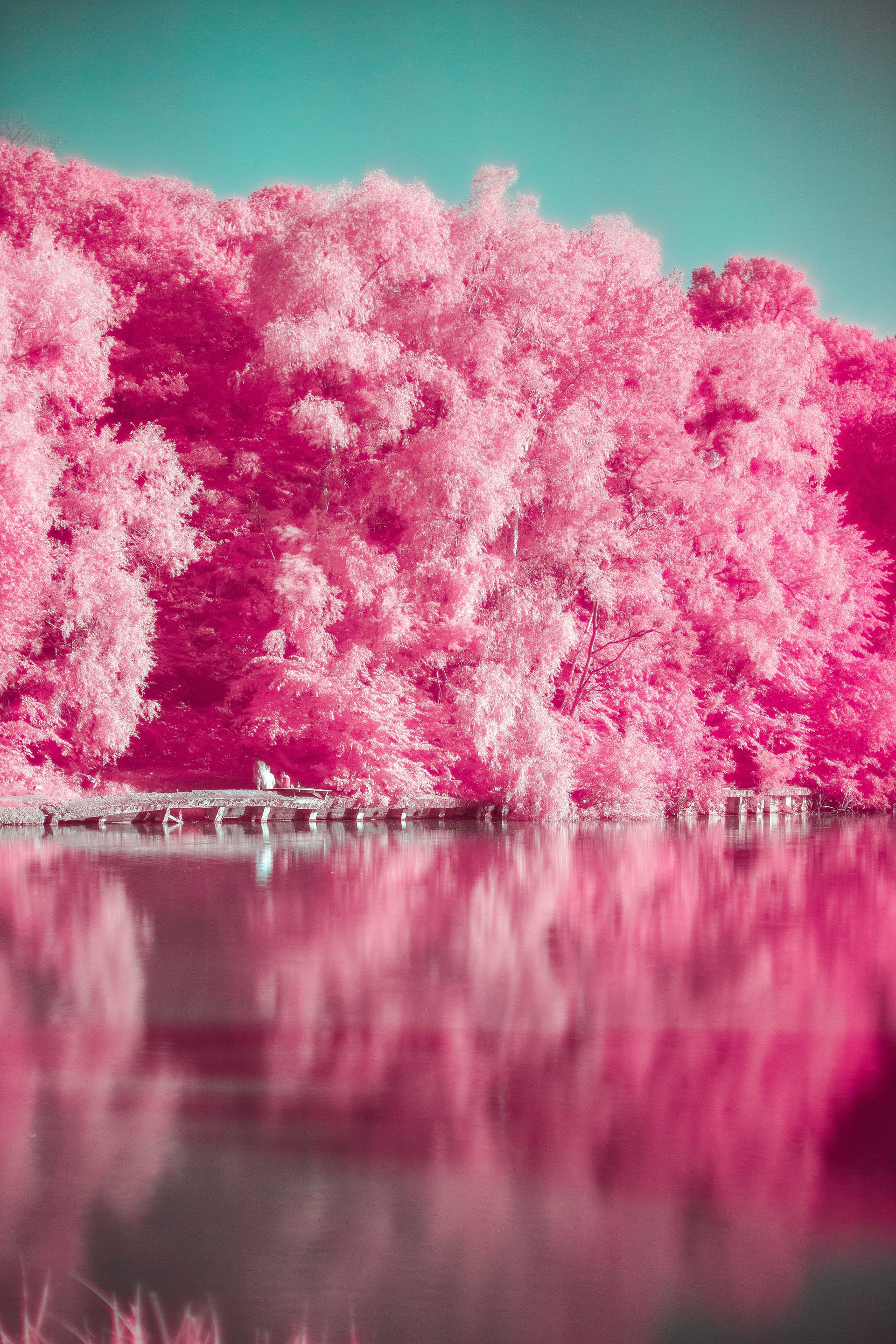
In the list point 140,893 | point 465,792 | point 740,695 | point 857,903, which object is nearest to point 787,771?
point 740,695

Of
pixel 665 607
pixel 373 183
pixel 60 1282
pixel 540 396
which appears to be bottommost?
pixel 60 1282

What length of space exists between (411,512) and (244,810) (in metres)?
4.92

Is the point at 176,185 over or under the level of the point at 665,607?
over

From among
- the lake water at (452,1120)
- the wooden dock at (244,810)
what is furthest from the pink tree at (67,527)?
the lake water at (452,1120)

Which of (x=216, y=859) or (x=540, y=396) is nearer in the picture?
(x=216, y=859)

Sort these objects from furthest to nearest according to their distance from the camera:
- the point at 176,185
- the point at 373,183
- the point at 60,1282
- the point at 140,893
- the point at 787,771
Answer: the point at 176,185 < the point at 787,771 < the point at 373,183 < the point at 140,893 < the point at 60,1282

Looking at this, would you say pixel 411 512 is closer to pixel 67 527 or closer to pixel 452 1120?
pixel 67 527

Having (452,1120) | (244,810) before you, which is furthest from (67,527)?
(452,1120)

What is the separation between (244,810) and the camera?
636 inches

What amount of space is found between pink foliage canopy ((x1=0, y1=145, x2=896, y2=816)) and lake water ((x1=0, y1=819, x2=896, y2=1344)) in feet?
25.8

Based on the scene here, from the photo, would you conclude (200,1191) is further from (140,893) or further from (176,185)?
(176,185)

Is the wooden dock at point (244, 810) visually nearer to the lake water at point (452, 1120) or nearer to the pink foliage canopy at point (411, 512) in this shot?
the pink foliage canopy at point (411, 512)

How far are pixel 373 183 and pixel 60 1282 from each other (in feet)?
54.8

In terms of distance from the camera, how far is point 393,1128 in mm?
4262
